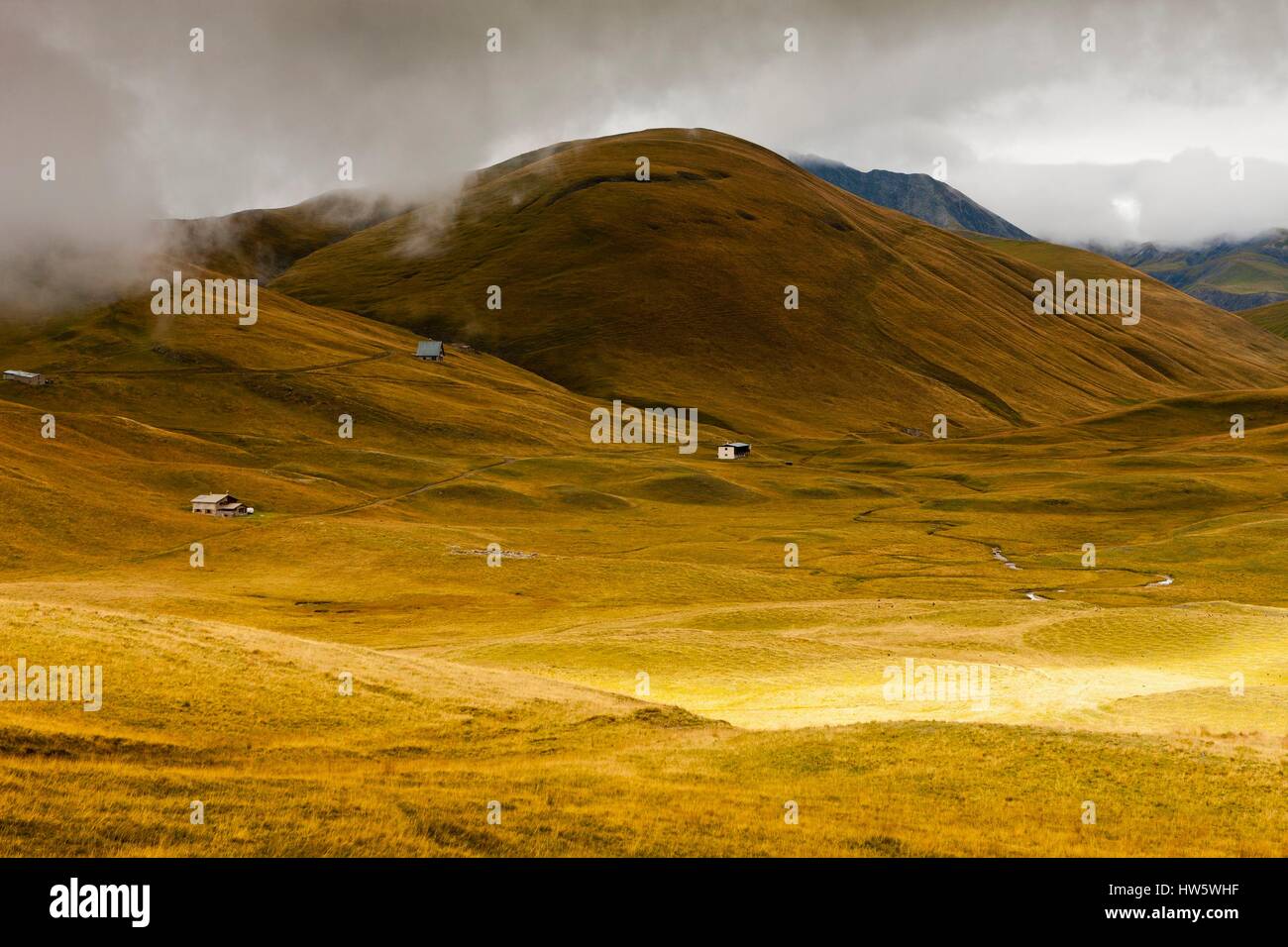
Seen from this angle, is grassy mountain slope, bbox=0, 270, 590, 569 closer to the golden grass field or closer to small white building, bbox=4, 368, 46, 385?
the golden grass field

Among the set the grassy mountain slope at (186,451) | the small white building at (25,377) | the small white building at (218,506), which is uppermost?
the small white building at (25,377)

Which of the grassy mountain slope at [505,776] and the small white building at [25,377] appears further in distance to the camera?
the small white building at [25,377]

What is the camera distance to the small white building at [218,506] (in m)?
127

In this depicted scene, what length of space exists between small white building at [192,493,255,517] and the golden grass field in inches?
153

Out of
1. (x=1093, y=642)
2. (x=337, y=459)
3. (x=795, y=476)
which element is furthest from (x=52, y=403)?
(x=1093, y=642)

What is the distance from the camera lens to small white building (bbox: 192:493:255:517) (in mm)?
127062

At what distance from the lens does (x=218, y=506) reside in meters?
127

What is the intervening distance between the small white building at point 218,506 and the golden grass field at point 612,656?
388 cm

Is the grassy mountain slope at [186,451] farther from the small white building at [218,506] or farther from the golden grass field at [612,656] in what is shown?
the small white building at [218,506]

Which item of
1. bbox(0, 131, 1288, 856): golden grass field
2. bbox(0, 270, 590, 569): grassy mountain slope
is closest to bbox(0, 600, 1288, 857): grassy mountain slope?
bbox(0, 131, 1288, 856): golden grass field

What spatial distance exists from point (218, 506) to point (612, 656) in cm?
8366

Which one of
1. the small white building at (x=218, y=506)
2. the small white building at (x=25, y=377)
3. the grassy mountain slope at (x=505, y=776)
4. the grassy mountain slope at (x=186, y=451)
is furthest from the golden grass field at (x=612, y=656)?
the small white building at (x=25, y=377)

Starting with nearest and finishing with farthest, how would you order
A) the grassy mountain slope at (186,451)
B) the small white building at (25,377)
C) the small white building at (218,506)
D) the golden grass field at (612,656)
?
the golden grass field at (612,656) → the grassy mountain slope at (186,451) → the small white building at (218,506) → the small white building at (25,377)

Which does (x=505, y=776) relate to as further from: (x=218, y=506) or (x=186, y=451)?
(x=186, y=451)
